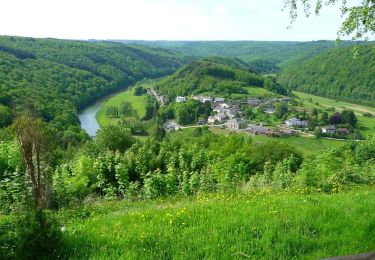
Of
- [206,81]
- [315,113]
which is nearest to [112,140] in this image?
[315,113]

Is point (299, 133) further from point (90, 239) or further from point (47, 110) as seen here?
point (90, 239)

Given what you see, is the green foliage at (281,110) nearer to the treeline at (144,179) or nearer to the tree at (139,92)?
the tree at (139,92)

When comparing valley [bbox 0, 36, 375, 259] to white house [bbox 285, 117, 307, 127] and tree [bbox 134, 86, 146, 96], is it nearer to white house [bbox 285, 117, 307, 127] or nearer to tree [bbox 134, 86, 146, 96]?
white house [bbox 285, 117, 307, 127]

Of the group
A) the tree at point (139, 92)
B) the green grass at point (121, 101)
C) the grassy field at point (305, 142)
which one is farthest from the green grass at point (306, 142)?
the tree at point (139, 92)

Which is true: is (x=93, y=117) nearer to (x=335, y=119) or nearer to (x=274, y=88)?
(x=335, y=119)

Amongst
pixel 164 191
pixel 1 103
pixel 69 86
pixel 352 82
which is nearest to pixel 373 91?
pixel 352 82

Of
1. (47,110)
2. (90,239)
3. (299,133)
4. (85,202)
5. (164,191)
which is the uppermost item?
(90,239)
